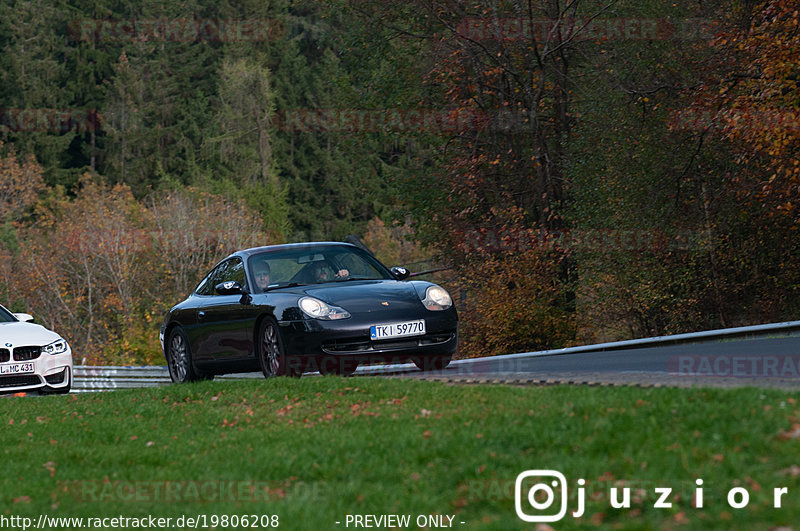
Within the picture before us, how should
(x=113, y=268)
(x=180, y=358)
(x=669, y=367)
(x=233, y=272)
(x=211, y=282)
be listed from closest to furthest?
(x=669, y=367)
(x=233, y=272)
(x=211, y=282)
(x=180, y=358)
(x=113, y=268)

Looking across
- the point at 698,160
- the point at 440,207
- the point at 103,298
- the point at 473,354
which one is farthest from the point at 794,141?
the point at 103,298

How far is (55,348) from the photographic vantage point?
1625 centimetres

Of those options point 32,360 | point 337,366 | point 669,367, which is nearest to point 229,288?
point 337,366

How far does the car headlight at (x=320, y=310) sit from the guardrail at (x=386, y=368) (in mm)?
1856

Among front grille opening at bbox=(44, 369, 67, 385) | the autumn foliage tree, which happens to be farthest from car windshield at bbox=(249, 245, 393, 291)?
Answer: the autumn foliage tree

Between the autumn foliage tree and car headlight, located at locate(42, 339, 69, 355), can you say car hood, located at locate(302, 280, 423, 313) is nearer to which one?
car headlight, located at locate(42, 339, 69, 355)

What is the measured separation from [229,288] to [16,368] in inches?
170

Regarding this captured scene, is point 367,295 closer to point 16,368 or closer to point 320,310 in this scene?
point 320,310

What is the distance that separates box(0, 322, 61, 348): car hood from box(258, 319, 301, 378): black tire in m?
4.59

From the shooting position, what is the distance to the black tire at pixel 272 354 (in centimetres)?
1246

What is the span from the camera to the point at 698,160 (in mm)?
26266

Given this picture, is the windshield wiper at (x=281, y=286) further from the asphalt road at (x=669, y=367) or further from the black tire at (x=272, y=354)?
the asphalt road at (x=669, y=367)

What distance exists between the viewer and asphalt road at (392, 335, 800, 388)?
9594 mm

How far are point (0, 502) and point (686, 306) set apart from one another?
67.8ft
